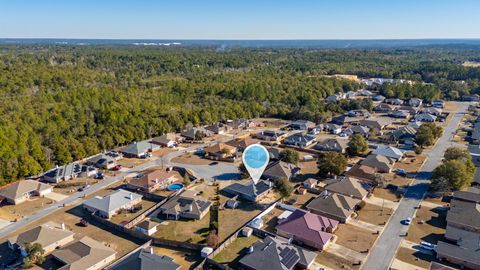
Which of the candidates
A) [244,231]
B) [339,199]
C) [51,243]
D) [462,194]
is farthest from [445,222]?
[51,243]

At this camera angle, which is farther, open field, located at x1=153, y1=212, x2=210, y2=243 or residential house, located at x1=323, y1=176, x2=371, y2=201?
residential house, located at x1=323, y1=176, x2=371, y2=201

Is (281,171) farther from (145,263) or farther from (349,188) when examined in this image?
(145,263)

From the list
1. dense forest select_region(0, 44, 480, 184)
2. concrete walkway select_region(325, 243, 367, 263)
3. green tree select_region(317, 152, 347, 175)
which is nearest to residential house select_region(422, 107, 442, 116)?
dense forest select_region(0, 44, 480, 184)

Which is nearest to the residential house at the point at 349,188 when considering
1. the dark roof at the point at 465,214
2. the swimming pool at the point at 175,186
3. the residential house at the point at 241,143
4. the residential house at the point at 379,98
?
the dark roof at the point at 465,214

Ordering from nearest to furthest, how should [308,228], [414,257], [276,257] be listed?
[276,257]
[414,257]
[308,228]

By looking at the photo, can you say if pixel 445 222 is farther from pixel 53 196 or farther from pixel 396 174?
pixel 53 196

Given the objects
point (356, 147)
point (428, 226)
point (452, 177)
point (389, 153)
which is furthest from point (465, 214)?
point (356, 147)

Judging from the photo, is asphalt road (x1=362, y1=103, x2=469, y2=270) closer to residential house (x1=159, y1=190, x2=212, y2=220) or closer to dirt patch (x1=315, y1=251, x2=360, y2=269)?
dirt patch (x1=315, y1=251, x2=360, y2=269)

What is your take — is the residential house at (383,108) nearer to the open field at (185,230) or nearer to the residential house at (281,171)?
the residential house at (281,171)
